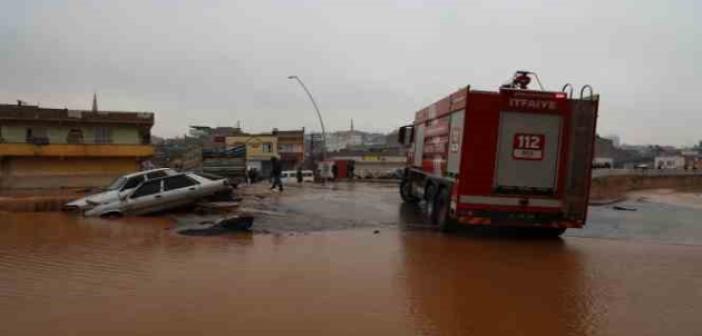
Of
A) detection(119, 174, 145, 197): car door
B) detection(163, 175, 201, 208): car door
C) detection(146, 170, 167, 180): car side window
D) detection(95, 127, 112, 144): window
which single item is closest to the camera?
detection(163, 175, 201, 208): car door

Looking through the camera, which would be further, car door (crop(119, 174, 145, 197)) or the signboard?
car door (crop(119, 174, 145, 197))

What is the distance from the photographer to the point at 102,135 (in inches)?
2098

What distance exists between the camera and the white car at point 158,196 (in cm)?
1783

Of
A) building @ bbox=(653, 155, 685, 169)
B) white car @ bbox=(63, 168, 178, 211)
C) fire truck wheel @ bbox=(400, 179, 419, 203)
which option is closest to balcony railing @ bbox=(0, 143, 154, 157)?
white car @ bbox=(63, 168, 178, 211)

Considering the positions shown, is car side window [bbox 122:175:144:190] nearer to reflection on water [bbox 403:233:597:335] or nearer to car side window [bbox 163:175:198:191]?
car side window [bbox 163:175:198:191]

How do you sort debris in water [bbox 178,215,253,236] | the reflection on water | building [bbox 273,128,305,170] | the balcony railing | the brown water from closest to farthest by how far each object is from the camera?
1. the brown water
2. the reflection on water
3. debris in water [bbox 178,215,253,236]
4. the balcony railing
5. building [bbox 273,128,305,170]

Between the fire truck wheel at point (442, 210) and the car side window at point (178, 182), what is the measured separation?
7.58m

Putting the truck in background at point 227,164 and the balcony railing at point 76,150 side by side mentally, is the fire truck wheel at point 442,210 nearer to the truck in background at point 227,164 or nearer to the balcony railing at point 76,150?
the truck in background at point 227,164

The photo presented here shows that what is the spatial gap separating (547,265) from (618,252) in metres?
2.40

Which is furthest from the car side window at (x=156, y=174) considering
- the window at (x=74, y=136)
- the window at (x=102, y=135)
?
the window at (x=102, y=135)

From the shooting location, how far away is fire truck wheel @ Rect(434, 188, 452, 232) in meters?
14.1

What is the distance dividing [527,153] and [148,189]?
10.8 metres

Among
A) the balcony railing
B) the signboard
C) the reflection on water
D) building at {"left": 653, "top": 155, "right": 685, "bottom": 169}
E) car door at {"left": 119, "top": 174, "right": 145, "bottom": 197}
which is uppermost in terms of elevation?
the signboard

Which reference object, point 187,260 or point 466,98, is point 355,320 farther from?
point 466,98
